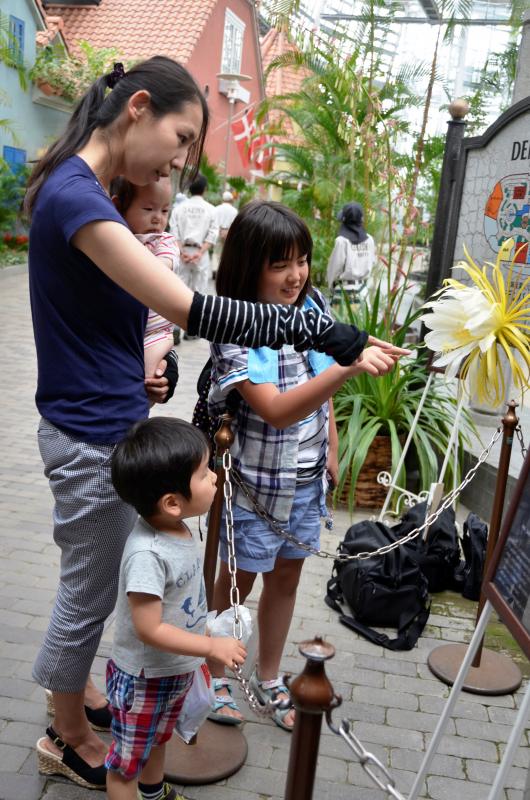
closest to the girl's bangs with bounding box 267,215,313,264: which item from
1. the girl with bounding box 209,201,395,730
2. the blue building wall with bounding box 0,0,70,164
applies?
the girl with bounding box 209,201,395,730

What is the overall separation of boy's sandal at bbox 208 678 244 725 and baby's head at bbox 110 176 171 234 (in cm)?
162

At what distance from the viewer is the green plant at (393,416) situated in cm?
537

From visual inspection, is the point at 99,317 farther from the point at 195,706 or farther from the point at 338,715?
the point at 338,715

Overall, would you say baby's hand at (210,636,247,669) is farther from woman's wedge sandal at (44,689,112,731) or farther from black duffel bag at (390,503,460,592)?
black duffel bag at (390,503,460,592)

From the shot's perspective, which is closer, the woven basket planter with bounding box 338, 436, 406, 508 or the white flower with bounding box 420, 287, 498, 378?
the white flower with bounding box 420, 287, 498, 378

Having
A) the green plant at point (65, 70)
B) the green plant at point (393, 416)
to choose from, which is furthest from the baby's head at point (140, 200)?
the green plant at point (65, 70)

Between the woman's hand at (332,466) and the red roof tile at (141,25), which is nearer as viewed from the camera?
the woman's hand at (332,466)

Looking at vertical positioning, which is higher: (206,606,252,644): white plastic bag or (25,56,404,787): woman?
A: (25,56,404,787): woman

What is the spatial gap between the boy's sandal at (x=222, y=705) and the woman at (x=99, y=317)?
2.03ft

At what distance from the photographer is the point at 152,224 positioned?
8.71 ft

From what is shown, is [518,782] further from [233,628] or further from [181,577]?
[181,577]

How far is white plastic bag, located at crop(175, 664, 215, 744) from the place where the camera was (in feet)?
7.93

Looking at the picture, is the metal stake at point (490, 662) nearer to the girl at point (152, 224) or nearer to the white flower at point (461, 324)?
the white flower at point (461, 324)

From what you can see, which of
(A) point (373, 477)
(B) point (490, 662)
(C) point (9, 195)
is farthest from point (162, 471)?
(C) point (9, 195)
